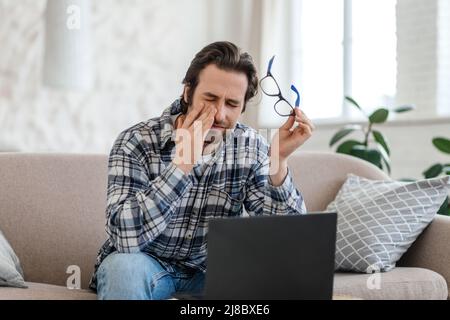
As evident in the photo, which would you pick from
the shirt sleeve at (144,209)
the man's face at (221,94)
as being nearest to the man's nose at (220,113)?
the man's face at (221,94)

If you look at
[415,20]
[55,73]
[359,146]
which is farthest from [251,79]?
[415,20]

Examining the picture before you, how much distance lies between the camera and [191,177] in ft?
4.91

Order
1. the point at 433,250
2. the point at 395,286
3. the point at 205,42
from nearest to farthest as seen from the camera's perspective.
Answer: the point at 395,286 → the point at 433,250 → the point at 205,42

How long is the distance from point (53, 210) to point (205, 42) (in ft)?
8.41

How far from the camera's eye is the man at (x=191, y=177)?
1441 millimetres

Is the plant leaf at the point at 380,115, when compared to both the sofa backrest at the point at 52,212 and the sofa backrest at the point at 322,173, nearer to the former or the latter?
the sofa backrest at the point at 322,173

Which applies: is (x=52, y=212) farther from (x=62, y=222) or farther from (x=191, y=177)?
(x=191, y=177)

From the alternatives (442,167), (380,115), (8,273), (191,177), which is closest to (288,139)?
(191,177)

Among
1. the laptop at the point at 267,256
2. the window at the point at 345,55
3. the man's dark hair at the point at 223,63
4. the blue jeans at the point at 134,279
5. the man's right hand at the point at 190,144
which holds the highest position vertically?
the window at the point at 345,55

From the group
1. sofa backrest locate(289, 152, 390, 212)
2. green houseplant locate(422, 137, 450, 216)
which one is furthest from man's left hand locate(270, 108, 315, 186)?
green houseplant locate(422, 137, 450, 216)

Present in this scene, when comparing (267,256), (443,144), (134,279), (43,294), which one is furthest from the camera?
(443,144)

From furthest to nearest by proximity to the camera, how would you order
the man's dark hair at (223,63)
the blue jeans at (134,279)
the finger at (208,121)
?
the man's dark hair at (223,63)
the finger at (208,121)
the blue jeans at (134,279)

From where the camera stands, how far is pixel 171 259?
1.64 m
